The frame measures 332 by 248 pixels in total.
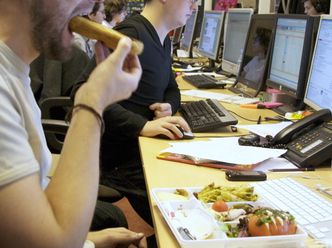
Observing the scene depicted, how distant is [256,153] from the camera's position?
1.43 meters

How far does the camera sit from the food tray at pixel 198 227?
87cm

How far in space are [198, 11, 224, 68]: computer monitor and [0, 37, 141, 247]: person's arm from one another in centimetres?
A: 249

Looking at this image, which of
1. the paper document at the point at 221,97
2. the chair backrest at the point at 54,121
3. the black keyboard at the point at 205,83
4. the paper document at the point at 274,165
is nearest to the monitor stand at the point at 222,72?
the black keyboard at the point at 205,83

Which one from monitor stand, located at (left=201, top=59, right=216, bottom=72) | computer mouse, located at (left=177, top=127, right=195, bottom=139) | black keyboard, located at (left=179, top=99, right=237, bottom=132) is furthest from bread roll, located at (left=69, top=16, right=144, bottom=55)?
monitor stand, located at (left=201, top=59, right=216, bottom=72)

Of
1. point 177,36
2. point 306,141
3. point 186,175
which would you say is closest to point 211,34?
point 177,36

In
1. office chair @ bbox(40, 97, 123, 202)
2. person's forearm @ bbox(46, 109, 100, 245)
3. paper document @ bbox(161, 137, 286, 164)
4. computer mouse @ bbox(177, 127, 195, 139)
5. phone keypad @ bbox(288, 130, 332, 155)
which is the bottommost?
office chair @ bbox(40, 97, 123, 202)

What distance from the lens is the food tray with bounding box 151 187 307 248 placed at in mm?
868

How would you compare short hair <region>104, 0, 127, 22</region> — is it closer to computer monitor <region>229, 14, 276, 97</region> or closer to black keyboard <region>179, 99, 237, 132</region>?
computer monitor <region>229, 14, 276, 97</region>

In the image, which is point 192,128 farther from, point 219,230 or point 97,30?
point 219,230

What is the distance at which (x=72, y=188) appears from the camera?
0.86 m

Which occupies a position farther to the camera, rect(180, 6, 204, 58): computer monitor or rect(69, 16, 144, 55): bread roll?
rect(180, 6, 204, 58): computer monitor

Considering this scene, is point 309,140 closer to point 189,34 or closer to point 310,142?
point 310,142

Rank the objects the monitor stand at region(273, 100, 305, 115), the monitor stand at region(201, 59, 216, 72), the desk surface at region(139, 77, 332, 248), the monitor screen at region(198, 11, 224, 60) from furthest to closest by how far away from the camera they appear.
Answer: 1. the monitor stand at region(201, 59, 216, 72)
2. the monitor screen at region(198, 11, 224, 60)
3. the monitor stand at region(273, 100, 305, 115)
4. the desk surface at region(139, 77, 332, 248)

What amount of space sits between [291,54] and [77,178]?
1.48 meters
